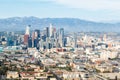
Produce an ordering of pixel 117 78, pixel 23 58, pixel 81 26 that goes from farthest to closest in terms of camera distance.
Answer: pixel 81 26
pixel 23 58
pixel 117 78

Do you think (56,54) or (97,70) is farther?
(56,54)

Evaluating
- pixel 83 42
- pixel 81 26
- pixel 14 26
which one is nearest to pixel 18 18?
pixel 14 26

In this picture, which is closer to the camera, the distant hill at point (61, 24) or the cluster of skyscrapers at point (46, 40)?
the cluster of skyscrapers at point (46, 40)

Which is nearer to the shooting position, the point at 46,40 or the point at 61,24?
the point at 46,40

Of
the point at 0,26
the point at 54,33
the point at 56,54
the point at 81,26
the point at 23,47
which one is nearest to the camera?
the point at 56,54

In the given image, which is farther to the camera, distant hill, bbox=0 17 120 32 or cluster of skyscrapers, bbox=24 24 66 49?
distant hill, bbox=0 17 120 32

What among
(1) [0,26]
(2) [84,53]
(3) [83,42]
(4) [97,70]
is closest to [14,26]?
(1) [0,26]

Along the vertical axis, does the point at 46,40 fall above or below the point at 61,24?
below

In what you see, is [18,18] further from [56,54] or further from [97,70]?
[97,70]

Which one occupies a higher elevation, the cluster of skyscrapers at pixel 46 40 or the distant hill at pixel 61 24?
the distant hill at pixel 61 24

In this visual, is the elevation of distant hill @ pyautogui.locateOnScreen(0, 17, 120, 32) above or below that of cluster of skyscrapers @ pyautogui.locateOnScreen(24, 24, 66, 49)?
above

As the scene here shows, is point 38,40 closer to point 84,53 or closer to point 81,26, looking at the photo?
point 84,53
